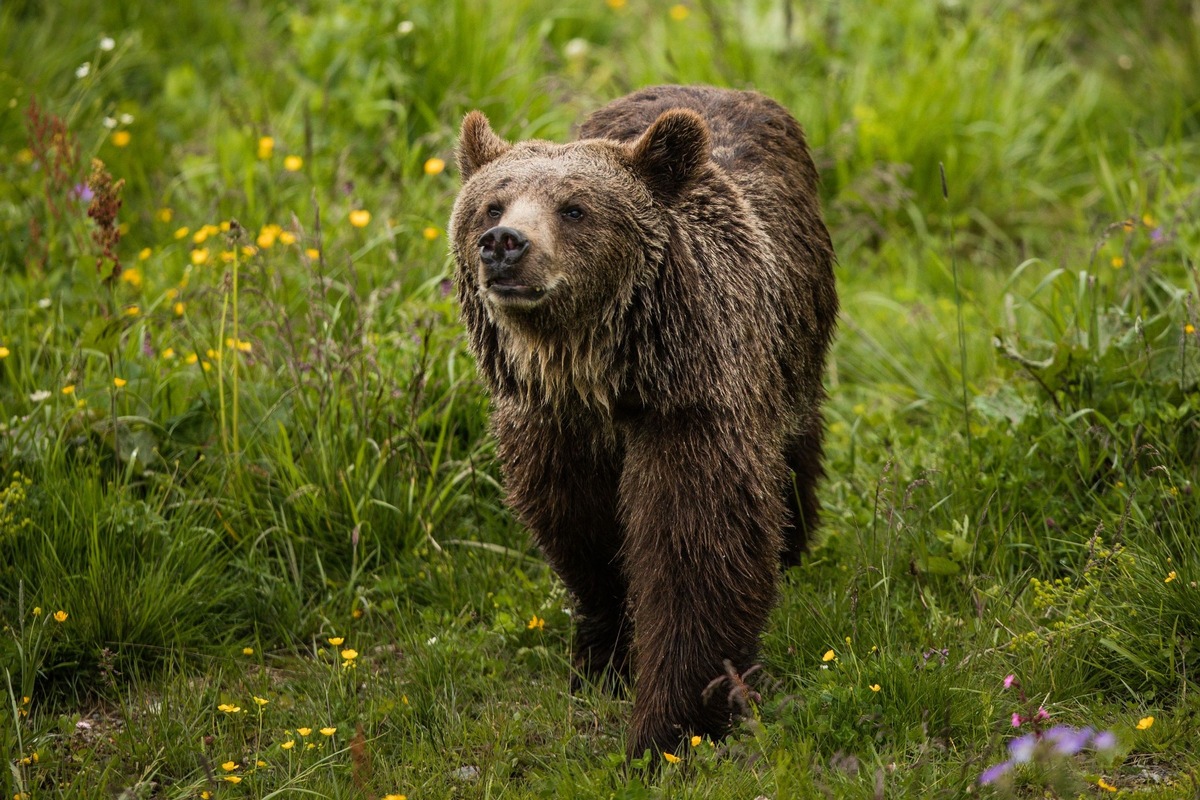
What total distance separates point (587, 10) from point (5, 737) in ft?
20.3

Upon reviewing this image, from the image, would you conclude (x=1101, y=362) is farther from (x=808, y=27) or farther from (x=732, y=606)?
(x=808, y=27)

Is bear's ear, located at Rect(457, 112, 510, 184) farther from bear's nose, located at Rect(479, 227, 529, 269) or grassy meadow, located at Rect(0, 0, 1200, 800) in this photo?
grassy meadow, located at Rect(0, 0, 1200, 800)

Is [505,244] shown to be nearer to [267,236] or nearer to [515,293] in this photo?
[515,293]

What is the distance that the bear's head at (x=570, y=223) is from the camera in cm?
378

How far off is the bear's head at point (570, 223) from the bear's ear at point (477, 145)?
0.26 feet

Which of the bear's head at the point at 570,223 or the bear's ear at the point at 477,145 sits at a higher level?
the bear's ear at the point at 477,145

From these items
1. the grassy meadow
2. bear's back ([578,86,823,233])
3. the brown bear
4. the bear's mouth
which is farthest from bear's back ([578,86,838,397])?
the bear's mouth

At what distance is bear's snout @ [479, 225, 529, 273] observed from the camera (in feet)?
12.1

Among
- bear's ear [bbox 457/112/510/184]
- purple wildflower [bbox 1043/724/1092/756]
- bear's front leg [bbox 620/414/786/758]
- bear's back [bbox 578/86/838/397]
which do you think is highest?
bear's ear [bbox 457/112/510/184]

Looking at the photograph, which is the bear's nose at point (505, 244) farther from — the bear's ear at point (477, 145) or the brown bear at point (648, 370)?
the bear's ear at point (477, 145)

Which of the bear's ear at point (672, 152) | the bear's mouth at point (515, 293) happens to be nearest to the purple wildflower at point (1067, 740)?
the bear's mouth at point (515, 293)

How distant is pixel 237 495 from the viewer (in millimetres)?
5062

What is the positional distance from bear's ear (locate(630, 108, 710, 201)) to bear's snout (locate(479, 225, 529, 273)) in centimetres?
59

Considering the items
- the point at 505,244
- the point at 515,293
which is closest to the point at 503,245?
the point at 505,244
